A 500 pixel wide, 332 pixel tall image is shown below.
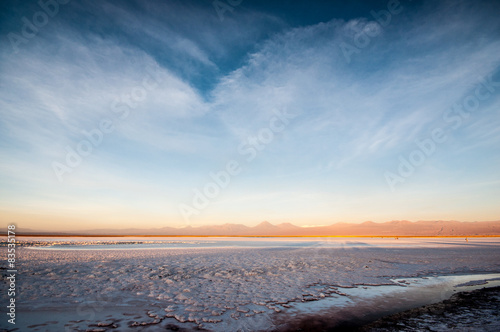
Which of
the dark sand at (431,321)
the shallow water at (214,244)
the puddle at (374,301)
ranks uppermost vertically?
the dark sand at (431,321)

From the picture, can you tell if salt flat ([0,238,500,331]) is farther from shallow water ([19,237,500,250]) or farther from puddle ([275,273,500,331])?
shallow water ([19,237,500,250])

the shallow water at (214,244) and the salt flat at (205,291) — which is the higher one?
the salt flat at (205,291)

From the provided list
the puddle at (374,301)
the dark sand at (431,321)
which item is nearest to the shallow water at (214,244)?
the puddle at (374,301)

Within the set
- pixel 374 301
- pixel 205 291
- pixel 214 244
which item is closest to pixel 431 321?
pixel 374 301

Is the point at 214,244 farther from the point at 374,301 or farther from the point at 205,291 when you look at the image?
the point at 374,301

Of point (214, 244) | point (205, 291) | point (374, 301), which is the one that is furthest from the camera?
point (214, 244)

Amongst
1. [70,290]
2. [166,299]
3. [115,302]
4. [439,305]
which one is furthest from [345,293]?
[70,290]

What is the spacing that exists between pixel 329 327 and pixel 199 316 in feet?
12.9

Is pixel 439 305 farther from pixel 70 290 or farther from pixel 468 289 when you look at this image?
pixel 70 290

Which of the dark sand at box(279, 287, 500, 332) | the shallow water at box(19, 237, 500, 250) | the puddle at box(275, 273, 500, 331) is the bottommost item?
the shallow water at box(19, 237, 500, 250)

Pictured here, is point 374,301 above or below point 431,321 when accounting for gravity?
below

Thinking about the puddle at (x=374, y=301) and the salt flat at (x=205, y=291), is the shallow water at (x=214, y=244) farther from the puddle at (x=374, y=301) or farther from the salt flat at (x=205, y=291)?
the puddle at (x=374, y=301)

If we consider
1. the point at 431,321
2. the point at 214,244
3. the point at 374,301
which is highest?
the point at 431,321

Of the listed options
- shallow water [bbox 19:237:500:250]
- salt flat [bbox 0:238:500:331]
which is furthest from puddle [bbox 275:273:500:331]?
shallow water [bbox 19:237:500:250]
